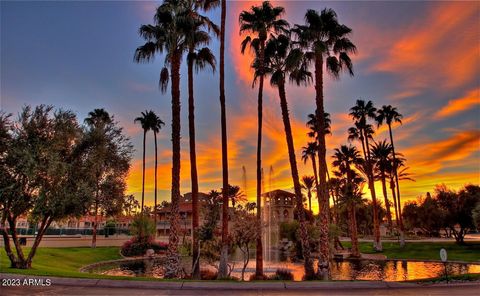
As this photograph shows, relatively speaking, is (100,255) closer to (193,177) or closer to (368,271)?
(193,177)

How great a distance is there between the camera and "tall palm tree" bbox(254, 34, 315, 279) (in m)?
26.7

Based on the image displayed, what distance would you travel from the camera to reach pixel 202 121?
131ft

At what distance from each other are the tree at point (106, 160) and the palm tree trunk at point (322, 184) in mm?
13930

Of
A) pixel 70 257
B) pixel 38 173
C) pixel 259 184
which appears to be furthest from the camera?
pixel 70 257

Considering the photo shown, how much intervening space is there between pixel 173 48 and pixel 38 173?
12.0 meters

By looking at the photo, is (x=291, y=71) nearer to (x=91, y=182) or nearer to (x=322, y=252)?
(x=322, y=252)

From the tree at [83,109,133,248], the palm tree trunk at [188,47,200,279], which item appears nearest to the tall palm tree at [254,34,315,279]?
the palm tree trunk at [188,47,200,279]

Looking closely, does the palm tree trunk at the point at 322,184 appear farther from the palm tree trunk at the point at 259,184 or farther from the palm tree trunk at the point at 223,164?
the palm tree trunk at the point at 223,164

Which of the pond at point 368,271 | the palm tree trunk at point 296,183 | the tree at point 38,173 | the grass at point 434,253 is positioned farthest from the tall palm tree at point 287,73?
the grass at point 434,253

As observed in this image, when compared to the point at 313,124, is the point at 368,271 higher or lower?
lower

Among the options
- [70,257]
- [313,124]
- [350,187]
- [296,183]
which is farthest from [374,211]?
[70,257]

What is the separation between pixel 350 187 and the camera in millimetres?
50344

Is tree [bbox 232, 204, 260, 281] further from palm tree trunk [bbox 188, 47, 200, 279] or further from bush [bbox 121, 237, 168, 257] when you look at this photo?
bush [bbox 121, 237, 168, 257]

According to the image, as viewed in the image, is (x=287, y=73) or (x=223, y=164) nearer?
(x=223, y=164)
